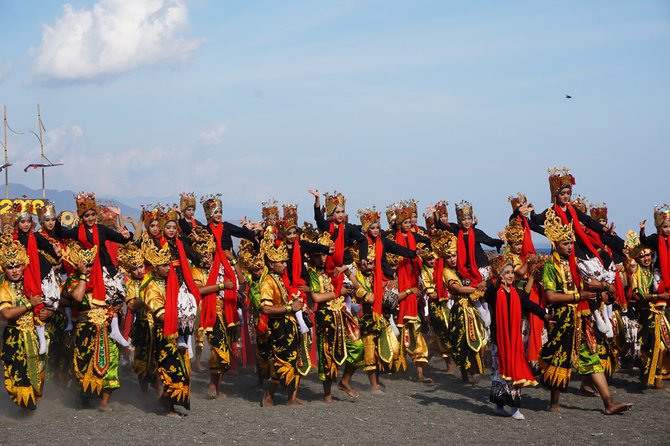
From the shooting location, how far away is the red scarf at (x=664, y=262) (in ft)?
40.3

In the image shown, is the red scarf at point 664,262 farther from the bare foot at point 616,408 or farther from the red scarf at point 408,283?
the red scarf at point 408,283

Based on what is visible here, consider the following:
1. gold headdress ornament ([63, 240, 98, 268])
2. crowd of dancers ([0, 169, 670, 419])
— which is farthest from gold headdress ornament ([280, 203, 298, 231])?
gold headdress ornament ([63, 240, 98, 268])

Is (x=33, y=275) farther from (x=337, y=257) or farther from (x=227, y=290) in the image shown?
(x=337, y=257)

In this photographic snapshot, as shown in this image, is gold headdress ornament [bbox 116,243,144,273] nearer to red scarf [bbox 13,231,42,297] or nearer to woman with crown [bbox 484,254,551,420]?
red scarf [bbox 13,231,42,297]

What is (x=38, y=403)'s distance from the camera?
1182cm

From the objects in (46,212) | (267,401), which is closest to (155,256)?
(267,401)

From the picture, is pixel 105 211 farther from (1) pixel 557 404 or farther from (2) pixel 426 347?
(1) pixel 557 404

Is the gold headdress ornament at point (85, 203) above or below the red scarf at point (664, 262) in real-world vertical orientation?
above

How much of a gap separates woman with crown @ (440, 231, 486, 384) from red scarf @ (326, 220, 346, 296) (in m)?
1.54

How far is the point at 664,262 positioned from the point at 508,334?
3050 mm

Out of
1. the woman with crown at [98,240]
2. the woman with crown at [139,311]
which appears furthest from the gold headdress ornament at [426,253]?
the woman with crown at [139,311]

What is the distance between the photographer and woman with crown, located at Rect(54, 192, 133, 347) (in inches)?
464

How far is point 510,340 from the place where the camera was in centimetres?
1059

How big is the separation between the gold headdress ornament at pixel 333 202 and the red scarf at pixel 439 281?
1.69 meters
